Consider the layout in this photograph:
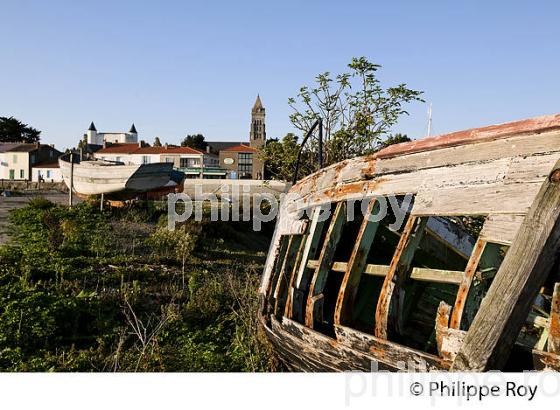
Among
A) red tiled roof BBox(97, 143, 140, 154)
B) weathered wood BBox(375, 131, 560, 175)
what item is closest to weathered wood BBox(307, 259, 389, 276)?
weathered wood BBox(375, 131, 560, 175)

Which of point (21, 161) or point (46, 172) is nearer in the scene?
point (21, 161)

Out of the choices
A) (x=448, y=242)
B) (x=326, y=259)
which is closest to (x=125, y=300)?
(x=326, y=259)

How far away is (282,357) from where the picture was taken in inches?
206

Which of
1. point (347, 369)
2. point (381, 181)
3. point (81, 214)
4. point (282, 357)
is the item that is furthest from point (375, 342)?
point (81, 214)

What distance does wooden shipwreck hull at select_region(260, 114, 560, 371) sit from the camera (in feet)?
8.02

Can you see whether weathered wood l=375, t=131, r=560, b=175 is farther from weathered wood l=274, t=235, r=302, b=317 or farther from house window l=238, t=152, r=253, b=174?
house window l=238, t=152, r=253, b=174

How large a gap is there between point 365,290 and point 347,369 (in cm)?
220

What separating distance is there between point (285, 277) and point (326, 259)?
1188mm

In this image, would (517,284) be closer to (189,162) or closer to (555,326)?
(555,326)

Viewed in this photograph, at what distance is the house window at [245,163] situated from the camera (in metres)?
57.4

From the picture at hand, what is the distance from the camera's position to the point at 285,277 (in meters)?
5.30

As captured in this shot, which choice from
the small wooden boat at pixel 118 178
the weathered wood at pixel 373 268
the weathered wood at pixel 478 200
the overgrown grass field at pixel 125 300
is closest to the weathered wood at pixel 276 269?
the overgrown grass field at pixel 125 300
